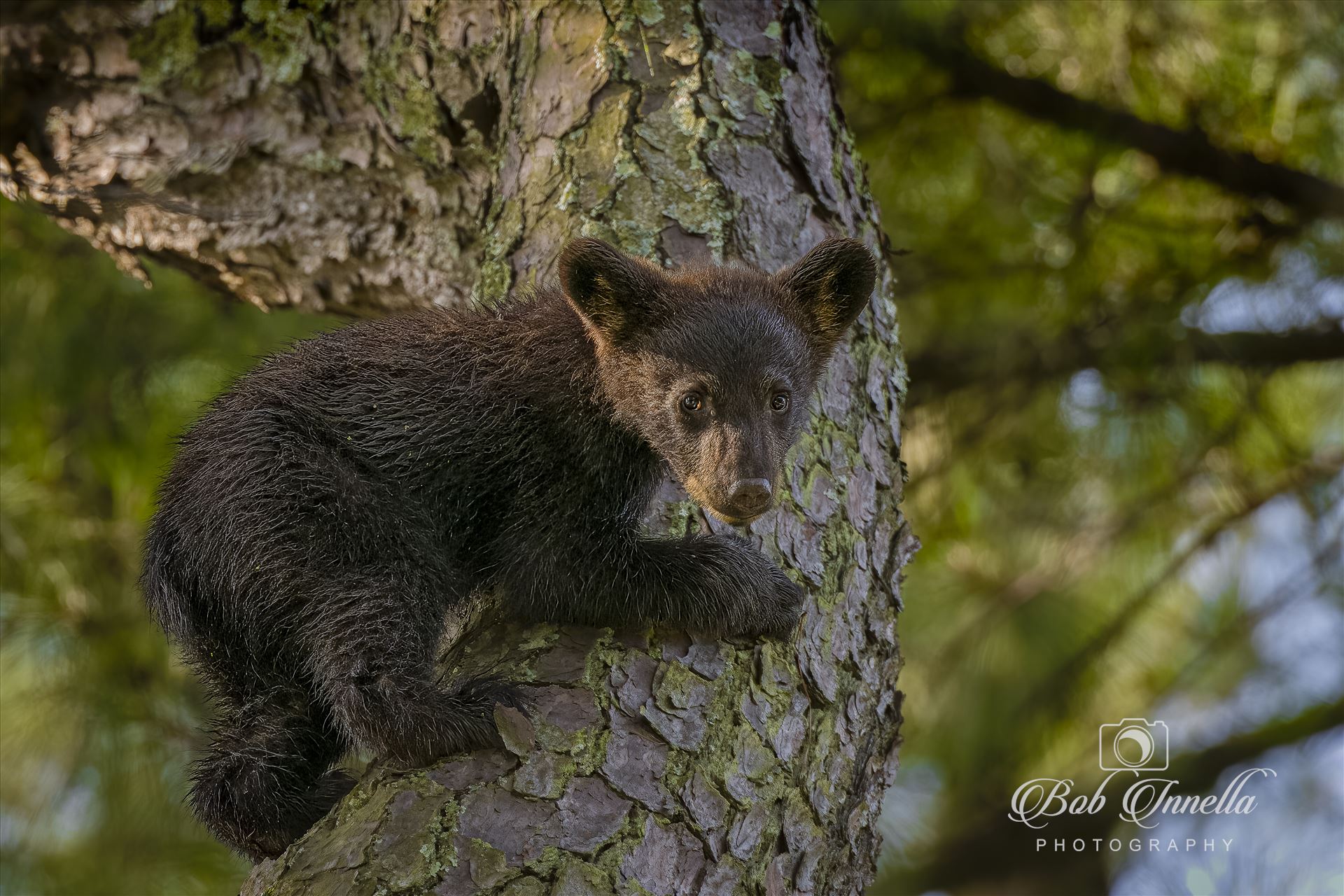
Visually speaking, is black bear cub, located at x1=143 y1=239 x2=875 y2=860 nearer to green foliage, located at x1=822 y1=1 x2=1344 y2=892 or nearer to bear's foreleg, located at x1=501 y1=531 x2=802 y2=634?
bear's foreleg, located at x1=501 y1=531 x2=802 y2=634

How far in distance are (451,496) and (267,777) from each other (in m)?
1.23

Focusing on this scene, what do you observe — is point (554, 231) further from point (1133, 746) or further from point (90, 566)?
point (1133, 746)

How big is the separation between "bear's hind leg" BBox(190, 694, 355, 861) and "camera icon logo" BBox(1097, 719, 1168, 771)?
5133 millimetres

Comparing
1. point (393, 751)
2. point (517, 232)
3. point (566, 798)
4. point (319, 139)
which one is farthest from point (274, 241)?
point (566, 798)

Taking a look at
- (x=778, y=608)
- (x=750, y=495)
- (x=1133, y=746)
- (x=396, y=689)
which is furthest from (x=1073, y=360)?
(x=396, y=689)

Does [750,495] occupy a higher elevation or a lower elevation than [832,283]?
lower

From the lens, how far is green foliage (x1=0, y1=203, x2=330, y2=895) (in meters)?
7.81

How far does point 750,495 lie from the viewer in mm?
3998

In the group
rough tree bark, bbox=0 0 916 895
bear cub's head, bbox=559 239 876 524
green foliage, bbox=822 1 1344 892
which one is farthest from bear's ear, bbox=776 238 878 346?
green foliage, bbox=822 1 1344 892

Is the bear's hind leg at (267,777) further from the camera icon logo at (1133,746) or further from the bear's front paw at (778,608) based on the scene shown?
the camera icon logo at (1133,746)

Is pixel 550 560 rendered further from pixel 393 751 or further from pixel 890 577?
pixel 890 577

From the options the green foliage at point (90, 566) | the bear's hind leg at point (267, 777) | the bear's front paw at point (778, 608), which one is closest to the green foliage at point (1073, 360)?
the bear's front paw at point (778, 608)

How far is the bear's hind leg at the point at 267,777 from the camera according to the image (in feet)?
13.6

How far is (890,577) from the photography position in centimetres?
475
